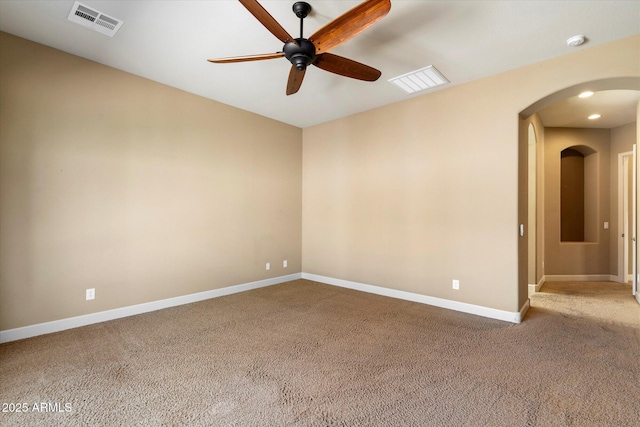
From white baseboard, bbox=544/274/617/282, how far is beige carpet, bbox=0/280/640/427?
7.26 feet

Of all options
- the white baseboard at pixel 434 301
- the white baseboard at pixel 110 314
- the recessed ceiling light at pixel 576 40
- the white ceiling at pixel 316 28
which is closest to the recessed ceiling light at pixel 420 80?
the white ceiling at pixel 316 28

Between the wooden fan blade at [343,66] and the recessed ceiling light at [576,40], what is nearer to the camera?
the wooden fan blade at [343,66]

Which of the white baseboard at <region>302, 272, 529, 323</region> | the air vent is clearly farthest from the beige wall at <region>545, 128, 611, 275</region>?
the air vent

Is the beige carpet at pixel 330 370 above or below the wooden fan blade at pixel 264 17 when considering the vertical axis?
below

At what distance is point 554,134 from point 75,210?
775 cm

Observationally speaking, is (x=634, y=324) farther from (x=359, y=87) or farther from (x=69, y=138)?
(x=69, y=138)

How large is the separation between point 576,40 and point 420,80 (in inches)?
56.3

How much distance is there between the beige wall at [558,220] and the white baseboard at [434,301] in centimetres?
270

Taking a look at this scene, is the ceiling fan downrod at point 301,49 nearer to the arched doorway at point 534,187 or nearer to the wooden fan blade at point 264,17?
the wooden fan blade at point 264,17

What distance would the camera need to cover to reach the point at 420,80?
11.8 feet

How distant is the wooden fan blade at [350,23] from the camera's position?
5.90ft

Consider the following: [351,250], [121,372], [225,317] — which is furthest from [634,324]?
[121,372]

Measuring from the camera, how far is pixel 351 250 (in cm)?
493

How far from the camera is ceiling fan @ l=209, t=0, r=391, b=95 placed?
1.84 m
